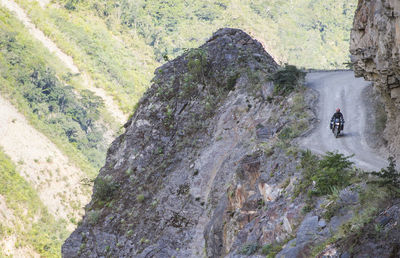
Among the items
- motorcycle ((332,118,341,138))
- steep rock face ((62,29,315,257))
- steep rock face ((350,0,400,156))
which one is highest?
steep rock face ((350,0,400,156))

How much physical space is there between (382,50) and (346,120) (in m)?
7.43

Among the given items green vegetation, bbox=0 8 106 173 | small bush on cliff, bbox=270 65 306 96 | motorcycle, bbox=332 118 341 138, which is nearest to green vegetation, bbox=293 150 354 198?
Result: motorcycle, bbox=332 118 341 138

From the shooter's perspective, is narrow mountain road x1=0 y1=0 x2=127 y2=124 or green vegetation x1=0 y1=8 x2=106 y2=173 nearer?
green vegetation x1=0 y1=8 x2=106 y2=173

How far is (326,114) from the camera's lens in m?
19.6

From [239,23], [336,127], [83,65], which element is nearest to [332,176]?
[336,127]

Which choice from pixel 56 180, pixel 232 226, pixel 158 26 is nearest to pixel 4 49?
pixel 56 180

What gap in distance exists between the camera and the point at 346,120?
1888 centimetres

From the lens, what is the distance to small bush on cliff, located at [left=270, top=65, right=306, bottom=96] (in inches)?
834

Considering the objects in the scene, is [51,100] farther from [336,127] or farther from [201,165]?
[336,127]

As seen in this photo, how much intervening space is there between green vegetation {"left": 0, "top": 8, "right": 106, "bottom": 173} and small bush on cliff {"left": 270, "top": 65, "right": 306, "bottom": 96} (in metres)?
57.2

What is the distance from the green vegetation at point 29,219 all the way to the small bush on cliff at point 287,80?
4747 centimetres

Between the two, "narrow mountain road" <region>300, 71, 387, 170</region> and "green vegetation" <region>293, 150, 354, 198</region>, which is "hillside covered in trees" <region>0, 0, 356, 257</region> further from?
"green vegetation" <region>293, 150, 354, 198</region>

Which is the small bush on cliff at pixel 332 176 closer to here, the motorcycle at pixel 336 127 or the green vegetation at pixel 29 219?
the motorcycle at pixel 336 127

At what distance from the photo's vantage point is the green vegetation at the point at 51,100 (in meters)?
77.9
